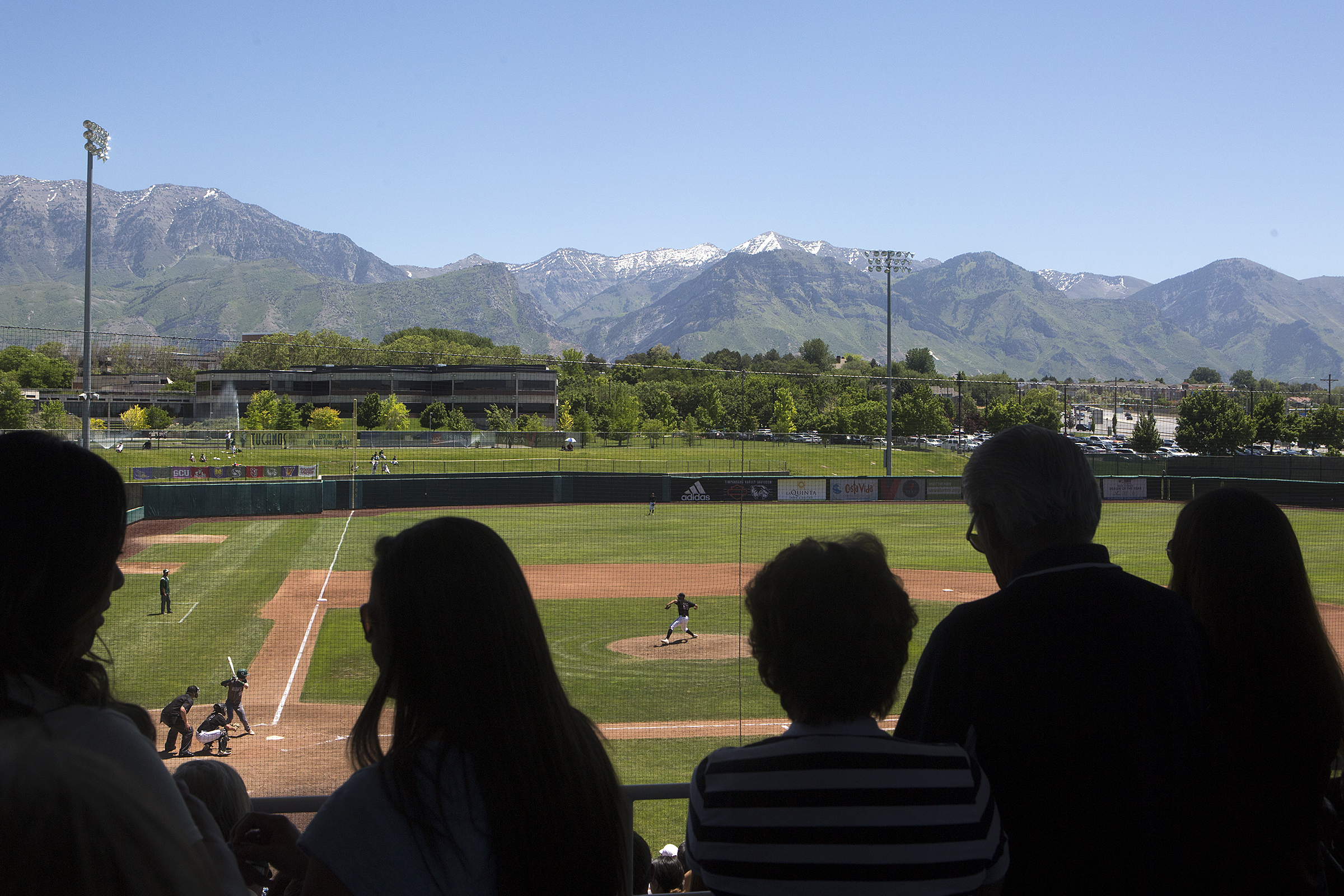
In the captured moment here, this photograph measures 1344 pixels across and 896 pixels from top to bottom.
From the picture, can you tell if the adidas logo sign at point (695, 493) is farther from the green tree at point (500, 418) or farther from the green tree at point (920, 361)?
the green tree at point (920, 361)

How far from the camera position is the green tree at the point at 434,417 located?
56375 mm

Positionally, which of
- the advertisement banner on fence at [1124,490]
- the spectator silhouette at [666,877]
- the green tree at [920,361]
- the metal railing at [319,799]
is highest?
the green tree at [920,361]

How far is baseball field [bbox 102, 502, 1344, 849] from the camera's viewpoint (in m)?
12.0

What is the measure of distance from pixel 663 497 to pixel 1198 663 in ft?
115

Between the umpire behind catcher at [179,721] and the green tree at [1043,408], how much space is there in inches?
1357

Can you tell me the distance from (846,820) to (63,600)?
1.31 metres

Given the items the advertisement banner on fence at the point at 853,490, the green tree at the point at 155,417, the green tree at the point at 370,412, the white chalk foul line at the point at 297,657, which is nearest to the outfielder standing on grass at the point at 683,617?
the white chalk foul line at the point at 297,657

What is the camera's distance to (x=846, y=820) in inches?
62.3

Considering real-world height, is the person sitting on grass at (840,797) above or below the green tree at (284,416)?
below

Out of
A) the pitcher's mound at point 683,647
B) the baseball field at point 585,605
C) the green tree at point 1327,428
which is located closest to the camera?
the baseball field at point 585,605

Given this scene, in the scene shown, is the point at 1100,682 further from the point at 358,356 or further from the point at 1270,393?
the point at 358,356

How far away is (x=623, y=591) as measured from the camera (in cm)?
2222

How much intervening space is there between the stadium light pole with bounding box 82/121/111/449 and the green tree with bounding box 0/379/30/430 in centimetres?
196

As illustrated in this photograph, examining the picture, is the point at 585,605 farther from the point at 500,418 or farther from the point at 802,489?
the point at 500,418
